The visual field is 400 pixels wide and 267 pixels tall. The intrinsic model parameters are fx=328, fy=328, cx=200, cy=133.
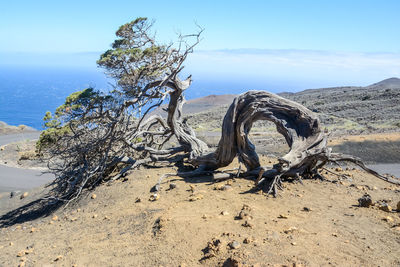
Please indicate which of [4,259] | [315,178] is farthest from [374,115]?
[4,259]

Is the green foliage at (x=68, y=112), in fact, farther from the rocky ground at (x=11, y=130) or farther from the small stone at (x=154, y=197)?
the rocky ground at (x=11, y=130)

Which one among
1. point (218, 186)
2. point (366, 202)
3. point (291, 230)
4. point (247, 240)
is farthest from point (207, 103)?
point (247, 240)

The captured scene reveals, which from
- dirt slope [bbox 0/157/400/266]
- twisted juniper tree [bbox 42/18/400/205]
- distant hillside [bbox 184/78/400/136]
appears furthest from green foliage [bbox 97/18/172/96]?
distant hillside [bbox 184/78/400/136]

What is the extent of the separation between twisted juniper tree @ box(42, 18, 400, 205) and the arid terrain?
18.9 inches

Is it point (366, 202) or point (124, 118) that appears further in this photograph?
point (124, 118)

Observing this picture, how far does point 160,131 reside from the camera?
10.9m

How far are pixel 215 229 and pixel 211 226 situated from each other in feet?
0.42

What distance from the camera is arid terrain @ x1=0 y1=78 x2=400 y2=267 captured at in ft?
14.3

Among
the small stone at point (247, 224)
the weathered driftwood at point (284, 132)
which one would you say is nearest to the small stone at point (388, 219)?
the weathered driftwood at point (284, 132)

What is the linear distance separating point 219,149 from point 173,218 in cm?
275

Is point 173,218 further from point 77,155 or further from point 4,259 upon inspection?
point 77,155

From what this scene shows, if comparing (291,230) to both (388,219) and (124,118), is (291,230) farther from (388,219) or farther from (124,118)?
(124,118)

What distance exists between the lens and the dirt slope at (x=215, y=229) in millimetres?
4340

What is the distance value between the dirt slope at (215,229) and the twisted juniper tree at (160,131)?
0.57m
